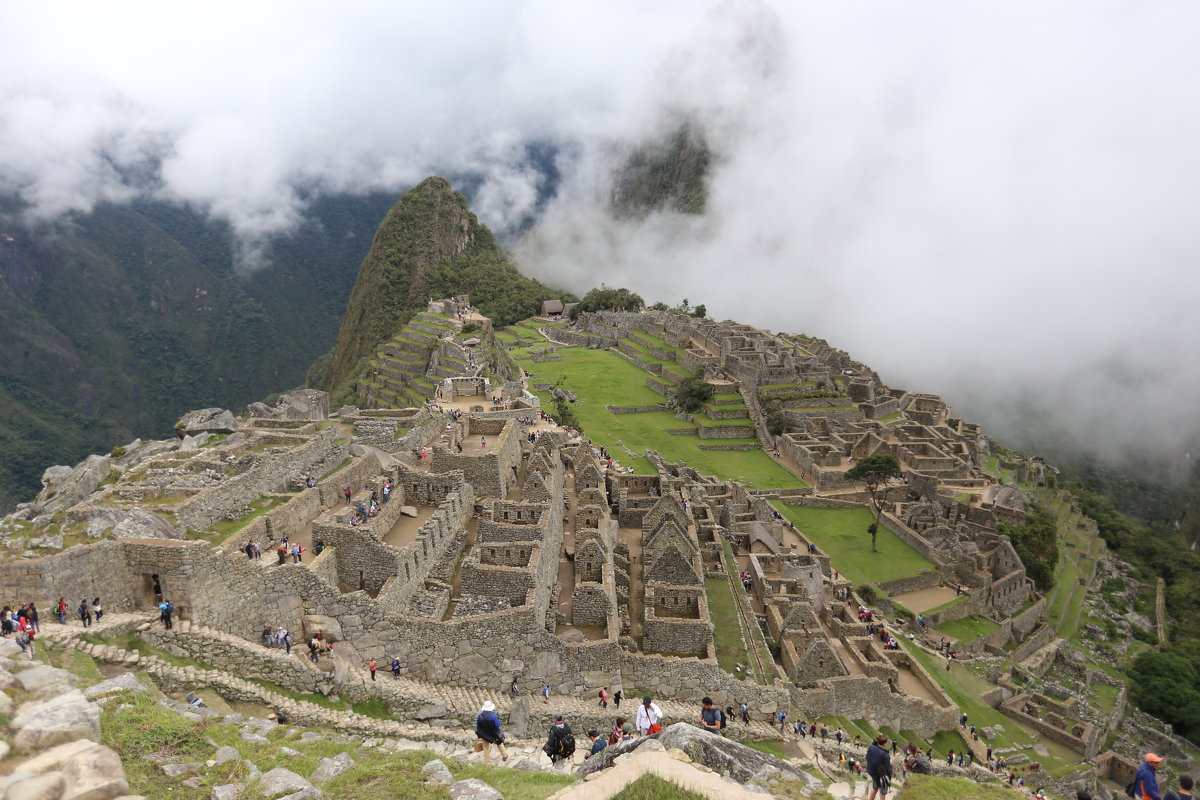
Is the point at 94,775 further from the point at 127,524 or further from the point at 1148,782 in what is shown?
the point at 1148,782

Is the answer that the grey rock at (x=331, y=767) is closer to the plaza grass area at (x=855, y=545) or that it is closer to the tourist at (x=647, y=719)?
the tourist at (x=647, y=719)

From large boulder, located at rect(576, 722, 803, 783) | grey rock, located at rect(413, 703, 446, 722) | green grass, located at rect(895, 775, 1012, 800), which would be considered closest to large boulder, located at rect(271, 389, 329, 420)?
grey rock, located at rect(413, 703, 446, 722)

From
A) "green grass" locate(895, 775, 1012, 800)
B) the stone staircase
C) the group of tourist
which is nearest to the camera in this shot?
the group of tourist

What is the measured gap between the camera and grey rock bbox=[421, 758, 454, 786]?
9.20m

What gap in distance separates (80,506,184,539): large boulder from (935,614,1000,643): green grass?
3564cm

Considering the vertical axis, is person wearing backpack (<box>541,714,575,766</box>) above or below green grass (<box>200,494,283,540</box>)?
below

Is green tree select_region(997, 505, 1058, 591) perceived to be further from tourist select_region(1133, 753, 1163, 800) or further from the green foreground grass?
the green foreground grass

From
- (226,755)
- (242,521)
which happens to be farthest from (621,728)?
(242,521)

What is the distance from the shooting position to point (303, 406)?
140 feet

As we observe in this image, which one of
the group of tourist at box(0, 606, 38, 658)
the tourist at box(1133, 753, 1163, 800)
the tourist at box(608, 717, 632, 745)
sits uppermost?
the group of tourist at box(0, 606, 38, 658)

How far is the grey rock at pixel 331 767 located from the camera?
912 centimetres

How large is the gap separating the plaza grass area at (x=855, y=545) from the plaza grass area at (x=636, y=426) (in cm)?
397

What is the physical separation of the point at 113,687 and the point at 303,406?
35097 millimetres

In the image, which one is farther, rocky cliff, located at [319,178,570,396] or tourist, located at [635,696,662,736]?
rocky cliff, located at [319,178,570,396]
